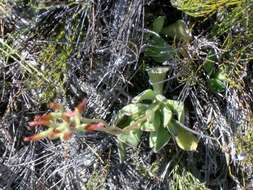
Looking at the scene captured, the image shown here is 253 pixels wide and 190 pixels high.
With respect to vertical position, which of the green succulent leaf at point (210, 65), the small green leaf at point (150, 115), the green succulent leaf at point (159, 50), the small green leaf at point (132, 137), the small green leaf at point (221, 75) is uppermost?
the green succulent leaf at point (159, 50)

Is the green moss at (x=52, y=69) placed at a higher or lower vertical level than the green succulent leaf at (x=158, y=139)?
higher

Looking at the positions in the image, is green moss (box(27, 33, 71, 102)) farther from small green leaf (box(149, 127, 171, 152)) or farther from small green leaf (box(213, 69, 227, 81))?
small green leaf (box(213, 69, 227, 81))

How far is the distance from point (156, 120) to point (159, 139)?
82 millimetres

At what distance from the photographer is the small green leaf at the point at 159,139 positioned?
1.79 meters

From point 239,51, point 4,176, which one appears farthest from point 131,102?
point 4,176

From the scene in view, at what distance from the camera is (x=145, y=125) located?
5.82 feet

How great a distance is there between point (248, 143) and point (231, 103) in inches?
6.7

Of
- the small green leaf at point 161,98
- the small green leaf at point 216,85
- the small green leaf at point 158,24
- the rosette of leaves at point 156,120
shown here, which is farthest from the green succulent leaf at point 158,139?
the small green leaf at point 158,24

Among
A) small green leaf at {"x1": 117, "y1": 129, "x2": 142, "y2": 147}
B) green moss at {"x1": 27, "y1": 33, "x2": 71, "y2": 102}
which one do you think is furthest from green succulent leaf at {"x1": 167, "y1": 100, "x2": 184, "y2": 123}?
green moss at {"x1": 27, "y1": 33, "x2": 71, "y2": 102}

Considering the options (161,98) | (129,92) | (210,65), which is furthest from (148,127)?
(210,65)

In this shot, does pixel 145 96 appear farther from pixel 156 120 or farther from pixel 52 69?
pixel 52 69

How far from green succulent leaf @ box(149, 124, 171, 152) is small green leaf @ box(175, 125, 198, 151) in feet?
0.14

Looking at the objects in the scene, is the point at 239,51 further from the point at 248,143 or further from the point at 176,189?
the point at 176,189

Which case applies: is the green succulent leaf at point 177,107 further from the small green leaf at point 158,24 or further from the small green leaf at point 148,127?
the small green leaf at point 158,24
